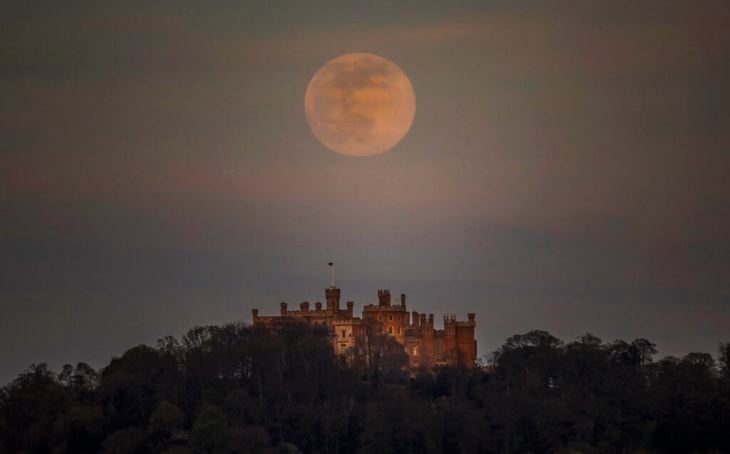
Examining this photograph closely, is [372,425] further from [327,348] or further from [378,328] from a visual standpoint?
[378,328]

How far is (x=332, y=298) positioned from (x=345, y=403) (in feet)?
103

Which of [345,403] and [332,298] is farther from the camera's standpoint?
[332,298]

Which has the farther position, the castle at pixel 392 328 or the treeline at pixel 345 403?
the castle at pixel 392 328

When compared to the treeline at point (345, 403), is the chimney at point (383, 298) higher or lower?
higher

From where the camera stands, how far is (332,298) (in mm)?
175625

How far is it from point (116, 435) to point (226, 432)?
8020 mm

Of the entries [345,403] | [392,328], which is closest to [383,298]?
[392,328]

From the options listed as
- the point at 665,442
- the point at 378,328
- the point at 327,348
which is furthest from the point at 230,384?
the point at 665,442

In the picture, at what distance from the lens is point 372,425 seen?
138 metres

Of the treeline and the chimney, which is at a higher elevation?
the chimney

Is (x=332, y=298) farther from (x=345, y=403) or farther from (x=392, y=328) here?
(x=345, y=403)

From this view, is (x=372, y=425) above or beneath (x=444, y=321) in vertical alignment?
beneath

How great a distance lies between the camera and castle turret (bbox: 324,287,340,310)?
17475cm

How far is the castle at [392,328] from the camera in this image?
167500mm
